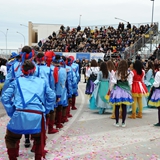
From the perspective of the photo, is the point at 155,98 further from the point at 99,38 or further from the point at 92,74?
the point at 99,38

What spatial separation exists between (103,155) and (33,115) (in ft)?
6.05

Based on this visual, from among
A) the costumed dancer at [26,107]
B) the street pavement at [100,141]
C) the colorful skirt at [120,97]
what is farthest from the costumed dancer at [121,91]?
the costumed dancer at [26,107]

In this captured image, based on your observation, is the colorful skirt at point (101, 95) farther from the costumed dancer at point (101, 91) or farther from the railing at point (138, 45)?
the railing at point (138, 45)

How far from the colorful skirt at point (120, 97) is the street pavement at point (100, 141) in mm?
669

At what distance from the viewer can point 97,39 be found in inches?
1479

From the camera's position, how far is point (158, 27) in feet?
97.9

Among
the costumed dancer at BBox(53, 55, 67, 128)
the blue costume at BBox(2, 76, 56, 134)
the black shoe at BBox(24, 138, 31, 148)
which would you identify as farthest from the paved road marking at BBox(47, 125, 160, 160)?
the blue costume at BBox(2, 76, 56, 134)

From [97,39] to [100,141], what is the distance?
1251 inches

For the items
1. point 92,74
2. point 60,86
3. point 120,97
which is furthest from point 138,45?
point 60,86

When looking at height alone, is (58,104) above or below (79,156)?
above

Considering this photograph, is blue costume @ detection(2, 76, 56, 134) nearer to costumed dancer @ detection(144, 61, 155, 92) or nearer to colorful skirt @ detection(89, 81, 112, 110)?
colorful skirt @ detection(89, 81, 112, 110)

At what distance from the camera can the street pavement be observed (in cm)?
554

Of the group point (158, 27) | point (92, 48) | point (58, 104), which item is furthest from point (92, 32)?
point (58, 104)

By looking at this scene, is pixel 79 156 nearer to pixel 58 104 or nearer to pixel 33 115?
pixel 33 115
